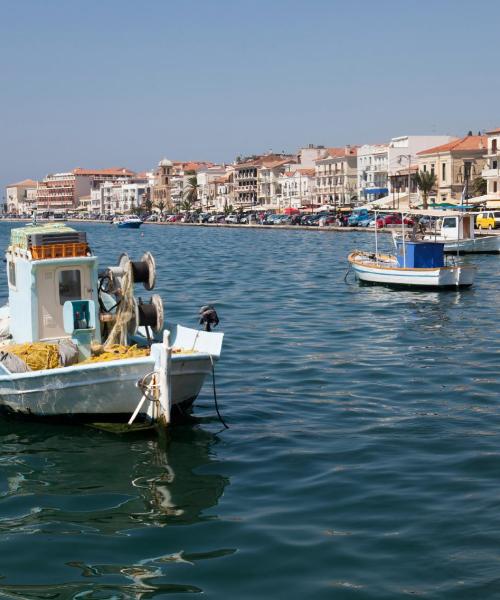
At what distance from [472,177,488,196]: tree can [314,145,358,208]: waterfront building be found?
33117 mm

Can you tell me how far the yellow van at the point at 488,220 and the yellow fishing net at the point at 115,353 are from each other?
5490cm

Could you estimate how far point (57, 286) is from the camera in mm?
14492

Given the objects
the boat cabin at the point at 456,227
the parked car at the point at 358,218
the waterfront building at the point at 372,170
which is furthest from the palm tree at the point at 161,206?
the boat cabin at the point at 456,227

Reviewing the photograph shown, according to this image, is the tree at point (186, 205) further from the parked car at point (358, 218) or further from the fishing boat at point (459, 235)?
the fishing boat at point (459, 235)

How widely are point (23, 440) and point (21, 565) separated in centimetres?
449

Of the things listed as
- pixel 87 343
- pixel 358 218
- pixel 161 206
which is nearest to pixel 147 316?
pixel 87 343

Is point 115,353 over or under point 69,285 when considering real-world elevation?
under

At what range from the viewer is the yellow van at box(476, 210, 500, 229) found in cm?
6569

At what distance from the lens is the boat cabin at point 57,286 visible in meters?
14.1

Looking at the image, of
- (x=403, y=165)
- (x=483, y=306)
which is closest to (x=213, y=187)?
(x=403, y=165)

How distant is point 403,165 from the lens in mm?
118688

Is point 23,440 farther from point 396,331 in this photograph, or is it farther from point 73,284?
point 396,331

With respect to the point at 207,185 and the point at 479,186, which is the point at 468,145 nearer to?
the point at 479,186

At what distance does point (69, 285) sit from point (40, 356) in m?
1.35
